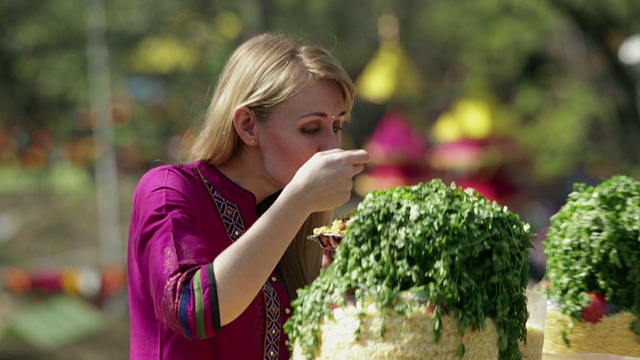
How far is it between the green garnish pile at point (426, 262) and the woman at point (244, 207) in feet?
0.36

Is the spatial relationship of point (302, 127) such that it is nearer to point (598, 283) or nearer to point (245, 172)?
point (245, 172)

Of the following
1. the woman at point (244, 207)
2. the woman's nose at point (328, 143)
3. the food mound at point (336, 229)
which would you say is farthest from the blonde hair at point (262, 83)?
the food mound at point (336, 229)

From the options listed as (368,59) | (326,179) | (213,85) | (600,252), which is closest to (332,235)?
(326,179)

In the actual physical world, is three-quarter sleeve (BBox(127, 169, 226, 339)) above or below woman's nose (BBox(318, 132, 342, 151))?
below

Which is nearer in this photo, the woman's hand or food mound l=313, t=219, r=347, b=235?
the woman's hand

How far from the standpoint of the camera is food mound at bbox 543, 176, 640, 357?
8.36 feet

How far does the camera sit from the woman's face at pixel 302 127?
2289 mm

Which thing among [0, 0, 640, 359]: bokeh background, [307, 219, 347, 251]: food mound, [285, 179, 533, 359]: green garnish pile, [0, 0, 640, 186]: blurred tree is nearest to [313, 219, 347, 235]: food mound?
[307, 219, 347, 251]: food mound

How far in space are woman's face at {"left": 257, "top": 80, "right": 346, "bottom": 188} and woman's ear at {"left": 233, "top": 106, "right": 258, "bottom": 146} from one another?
2 centimetres

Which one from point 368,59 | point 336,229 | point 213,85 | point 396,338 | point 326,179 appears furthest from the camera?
point 368,59

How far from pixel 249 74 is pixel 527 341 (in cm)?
84

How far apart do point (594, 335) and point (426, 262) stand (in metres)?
0.87

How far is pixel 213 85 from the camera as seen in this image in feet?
27.5

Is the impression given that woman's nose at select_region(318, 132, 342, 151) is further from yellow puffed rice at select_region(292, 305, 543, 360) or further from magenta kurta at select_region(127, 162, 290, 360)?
yellow puffed rice at select_region(292, 305, 543, 360)
